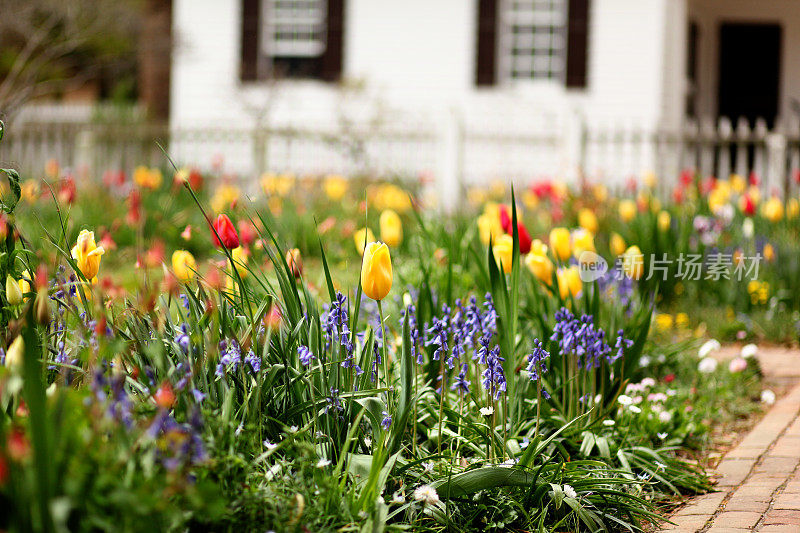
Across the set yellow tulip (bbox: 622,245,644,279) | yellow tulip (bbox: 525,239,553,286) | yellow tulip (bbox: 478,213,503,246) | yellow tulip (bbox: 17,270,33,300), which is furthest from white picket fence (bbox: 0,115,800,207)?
yellow tulip (bbox: 17,270,33,300)

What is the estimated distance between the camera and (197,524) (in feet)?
6.58

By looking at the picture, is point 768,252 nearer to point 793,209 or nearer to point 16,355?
point 793,209

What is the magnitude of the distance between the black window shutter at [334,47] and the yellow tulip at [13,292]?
41.7 ft

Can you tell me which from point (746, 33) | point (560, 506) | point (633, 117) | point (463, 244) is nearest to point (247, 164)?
point (633, 117)

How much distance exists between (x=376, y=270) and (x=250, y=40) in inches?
515

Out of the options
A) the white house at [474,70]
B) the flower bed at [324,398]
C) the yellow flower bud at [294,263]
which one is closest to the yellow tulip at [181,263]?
the flower bed at [324,398]

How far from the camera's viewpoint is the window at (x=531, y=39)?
14.3m

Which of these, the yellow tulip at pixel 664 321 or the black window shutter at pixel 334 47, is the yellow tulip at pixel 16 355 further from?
the black window shutter at pixel 334 47

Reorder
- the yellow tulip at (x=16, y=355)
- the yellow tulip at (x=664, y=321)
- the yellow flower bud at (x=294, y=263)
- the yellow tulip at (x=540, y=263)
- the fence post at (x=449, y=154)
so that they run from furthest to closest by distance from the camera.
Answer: the fence post at (x=449, y=154) < the yellow tulip at (x=664, y=321) < the yellow tulip at (x=540, y=263) < the yellow flower bud at (x=294, y=263) < the yellow tulip at (x=16, y=355)

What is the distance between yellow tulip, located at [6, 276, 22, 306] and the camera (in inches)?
91.9

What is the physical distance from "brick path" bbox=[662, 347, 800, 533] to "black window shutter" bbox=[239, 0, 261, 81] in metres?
11.9

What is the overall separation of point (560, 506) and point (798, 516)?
0.72 metres

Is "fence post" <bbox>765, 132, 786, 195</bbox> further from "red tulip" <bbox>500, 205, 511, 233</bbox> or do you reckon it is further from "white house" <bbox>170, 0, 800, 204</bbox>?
"red tulip" <bbox>500, 205, 511, 233</bbox>

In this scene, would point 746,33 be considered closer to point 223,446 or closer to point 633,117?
point 633,117
